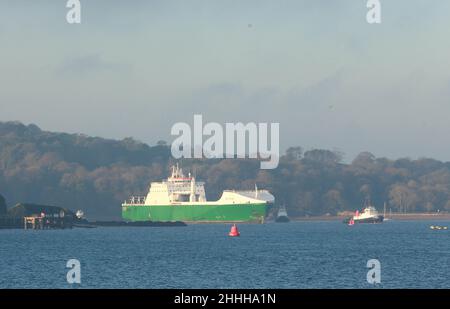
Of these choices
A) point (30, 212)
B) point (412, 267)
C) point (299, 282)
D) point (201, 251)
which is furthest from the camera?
point (30, 212)

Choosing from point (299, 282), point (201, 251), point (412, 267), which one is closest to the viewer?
point (299, 282)

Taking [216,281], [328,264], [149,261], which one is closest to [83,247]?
[149,261]

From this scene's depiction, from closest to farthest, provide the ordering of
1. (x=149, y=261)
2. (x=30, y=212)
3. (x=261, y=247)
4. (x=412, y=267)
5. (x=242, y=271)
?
(x=242, y=271)
(x=412, y=267)
(x=149, y=261)
(x=261, y=247)
(x=30, y=212)

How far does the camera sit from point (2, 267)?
7619 cm

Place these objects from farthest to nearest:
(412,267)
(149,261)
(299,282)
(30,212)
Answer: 1. (30,212)
2. (149,261)
3. (412,267)
4. (299,282)

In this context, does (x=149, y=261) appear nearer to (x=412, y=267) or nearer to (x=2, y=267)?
(x=2, y=267)

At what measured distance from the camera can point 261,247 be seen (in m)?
105

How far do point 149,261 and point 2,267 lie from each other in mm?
11452
